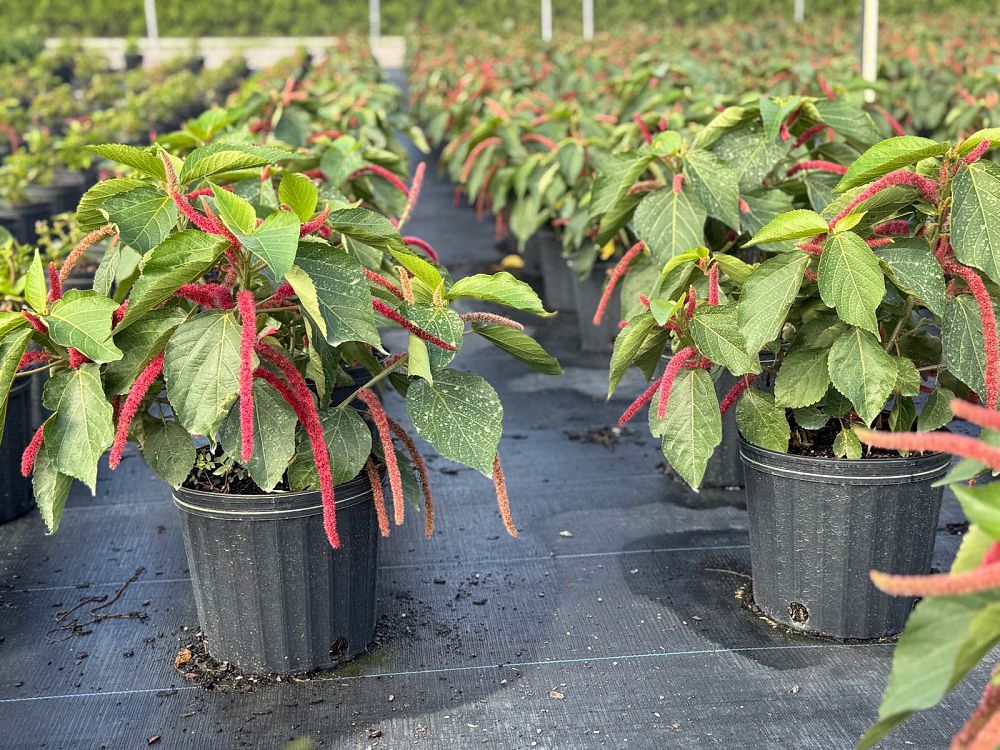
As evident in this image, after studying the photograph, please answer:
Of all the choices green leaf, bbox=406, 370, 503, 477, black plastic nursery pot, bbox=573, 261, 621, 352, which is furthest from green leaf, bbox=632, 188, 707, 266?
black plastic nursery pot, bbox=573, 261, 621, 352

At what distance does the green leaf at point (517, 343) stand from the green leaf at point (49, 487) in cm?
84

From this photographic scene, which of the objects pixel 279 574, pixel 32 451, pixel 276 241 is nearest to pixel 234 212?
pixel 276 241

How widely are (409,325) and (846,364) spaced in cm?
86

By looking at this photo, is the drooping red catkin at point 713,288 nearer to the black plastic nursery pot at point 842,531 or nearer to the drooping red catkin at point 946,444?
the black plastic nursery pot at point 842,531

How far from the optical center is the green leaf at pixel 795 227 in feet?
7.06

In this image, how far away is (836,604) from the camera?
2455 millimetres

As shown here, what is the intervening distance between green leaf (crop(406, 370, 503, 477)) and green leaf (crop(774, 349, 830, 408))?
64 centimetres

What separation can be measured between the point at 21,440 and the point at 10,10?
26956mm

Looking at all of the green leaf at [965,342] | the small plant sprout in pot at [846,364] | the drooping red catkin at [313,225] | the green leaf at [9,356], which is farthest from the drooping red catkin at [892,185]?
the green leaf at [9,356]

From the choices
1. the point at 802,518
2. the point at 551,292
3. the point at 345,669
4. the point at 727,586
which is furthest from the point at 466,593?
the point at 551,292

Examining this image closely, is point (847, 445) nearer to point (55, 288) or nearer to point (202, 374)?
point (202, 374)

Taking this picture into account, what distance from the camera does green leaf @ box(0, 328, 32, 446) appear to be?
2021 millimetres

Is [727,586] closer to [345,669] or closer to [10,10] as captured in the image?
[345,669]

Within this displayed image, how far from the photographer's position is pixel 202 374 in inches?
78.1
